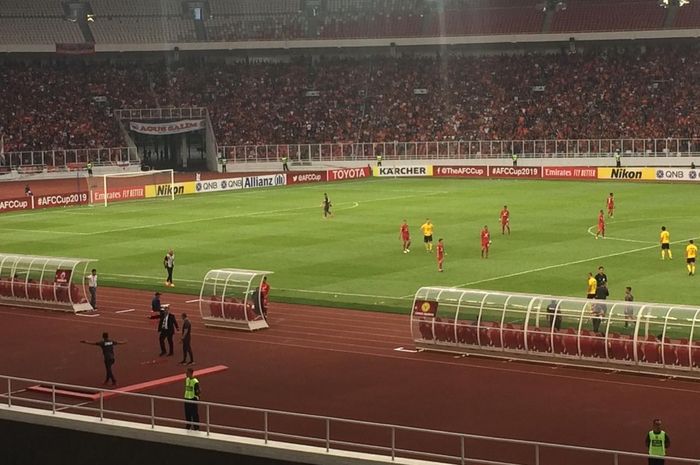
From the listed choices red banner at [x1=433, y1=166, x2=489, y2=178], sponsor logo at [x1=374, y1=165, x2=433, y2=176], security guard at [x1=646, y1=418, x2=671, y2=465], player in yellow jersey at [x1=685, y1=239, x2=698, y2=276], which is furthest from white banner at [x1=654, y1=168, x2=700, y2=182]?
security guard at [x1=646, y1=418, x2=671, y2=465]

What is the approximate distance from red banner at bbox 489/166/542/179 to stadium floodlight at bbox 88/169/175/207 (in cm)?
2460

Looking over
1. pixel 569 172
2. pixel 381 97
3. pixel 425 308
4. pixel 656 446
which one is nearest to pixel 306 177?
pixel 381 97

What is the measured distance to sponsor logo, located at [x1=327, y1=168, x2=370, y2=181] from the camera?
9194cm

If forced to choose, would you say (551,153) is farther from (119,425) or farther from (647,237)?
(119,425)

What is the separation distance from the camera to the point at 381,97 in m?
106

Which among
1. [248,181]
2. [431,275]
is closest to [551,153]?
[248,181]

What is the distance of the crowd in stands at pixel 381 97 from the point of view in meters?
97.5

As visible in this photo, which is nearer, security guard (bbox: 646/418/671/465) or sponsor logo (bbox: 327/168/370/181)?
security guard (bbox: 646/418/671/465)

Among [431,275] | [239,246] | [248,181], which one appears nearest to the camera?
[431,275]

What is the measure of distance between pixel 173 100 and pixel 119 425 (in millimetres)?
83405

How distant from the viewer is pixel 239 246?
5316cm

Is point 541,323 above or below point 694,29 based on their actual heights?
below

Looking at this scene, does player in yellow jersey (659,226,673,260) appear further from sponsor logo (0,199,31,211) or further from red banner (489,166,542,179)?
red banner (489,166,542,179)

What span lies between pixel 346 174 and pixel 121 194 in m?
21.1
